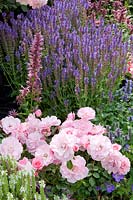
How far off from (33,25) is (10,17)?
38cm

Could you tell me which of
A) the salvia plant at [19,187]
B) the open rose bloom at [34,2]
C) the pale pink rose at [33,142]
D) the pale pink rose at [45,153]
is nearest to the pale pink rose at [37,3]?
the open rose bloom at [34,2]

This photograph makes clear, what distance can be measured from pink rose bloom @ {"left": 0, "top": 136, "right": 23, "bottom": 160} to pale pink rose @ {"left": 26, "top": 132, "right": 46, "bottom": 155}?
10 cm

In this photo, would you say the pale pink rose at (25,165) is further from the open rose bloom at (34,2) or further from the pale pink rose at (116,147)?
the open rose bloom at (34,2)

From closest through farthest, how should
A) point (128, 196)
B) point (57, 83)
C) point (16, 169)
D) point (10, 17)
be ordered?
point (16, 169) → point (128, 196) → point (57, 83) → point (10, 17)

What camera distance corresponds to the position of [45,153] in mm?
3123

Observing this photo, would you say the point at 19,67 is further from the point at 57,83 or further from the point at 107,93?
the point at 107,93

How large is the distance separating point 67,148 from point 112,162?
11.1 inches

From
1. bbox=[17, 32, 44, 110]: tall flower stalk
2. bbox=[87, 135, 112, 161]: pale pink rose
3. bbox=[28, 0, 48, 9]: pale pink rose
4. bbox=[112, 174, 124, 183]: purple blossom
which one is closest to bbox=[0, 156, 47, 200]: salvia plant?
bbox=[87, 135, 112, 161]: pale pink rose

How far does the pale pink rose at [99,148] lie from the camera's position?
3080 millimetres

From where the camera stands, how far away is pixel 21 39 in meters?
4.38

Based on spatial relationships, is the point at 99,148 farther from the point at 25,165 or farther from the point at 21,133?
the point at 21,133

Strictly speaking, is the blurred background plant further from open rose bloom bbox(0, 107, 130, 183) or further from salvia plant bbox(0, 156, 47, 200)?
salvia plant bbox(0, 156, 47, 200)

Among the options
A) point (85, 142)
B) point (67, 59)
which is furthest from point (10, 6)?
point (85, 142)

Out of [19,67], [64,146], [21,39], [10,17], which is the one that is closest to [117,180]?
[64,146]
